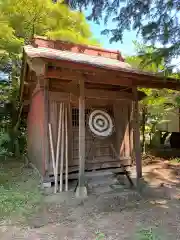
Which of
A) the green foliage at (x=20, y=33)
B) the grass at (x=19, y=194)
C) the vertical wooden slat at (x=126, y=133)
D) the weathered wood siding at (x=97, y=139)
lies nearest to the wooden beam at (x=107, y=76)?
the weathered wood siding at (x=97, y=139)

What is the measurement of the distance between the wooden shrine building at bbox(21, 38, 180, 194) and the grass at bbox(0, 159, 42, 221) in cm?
51

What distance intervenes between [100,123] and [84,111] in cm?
66

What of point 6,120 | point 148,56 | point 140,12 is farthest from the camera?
point 6,120

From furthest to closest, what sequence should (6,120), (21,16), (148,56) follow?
1. (6,120)
2. (21,16)
3. (148,56)

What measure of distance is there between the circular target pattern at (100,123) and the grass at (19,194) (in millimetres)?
1886

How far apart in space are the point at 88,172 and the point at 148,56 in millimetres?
3466

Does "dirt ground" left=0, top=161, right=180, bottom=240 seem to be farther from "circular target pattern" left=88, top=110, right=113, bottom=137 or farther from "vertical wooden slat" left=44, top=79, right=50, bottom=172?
"circular target pattern" left=88, top=110, right=113, bottom=137

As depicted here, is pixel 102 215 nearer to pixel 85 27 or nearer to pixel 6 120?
pixel 6 120

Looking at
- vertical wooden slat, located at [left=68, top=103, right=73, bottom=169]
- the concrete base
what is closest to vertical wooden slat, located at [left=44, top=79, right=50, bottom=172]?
vertical wooden slat, located at [left=68, top=103, right=73, bottom=169]

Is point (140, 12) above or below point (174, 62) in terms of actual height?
above

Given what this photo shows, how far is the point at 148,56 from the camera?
13.4ft

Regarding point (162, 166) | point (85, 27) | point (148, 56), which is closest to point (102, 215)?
point (148, 56)

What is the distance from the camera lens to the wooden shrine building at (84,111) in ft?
17.8

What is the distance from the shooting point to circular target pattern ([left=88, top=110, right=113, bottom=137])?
5977mm
